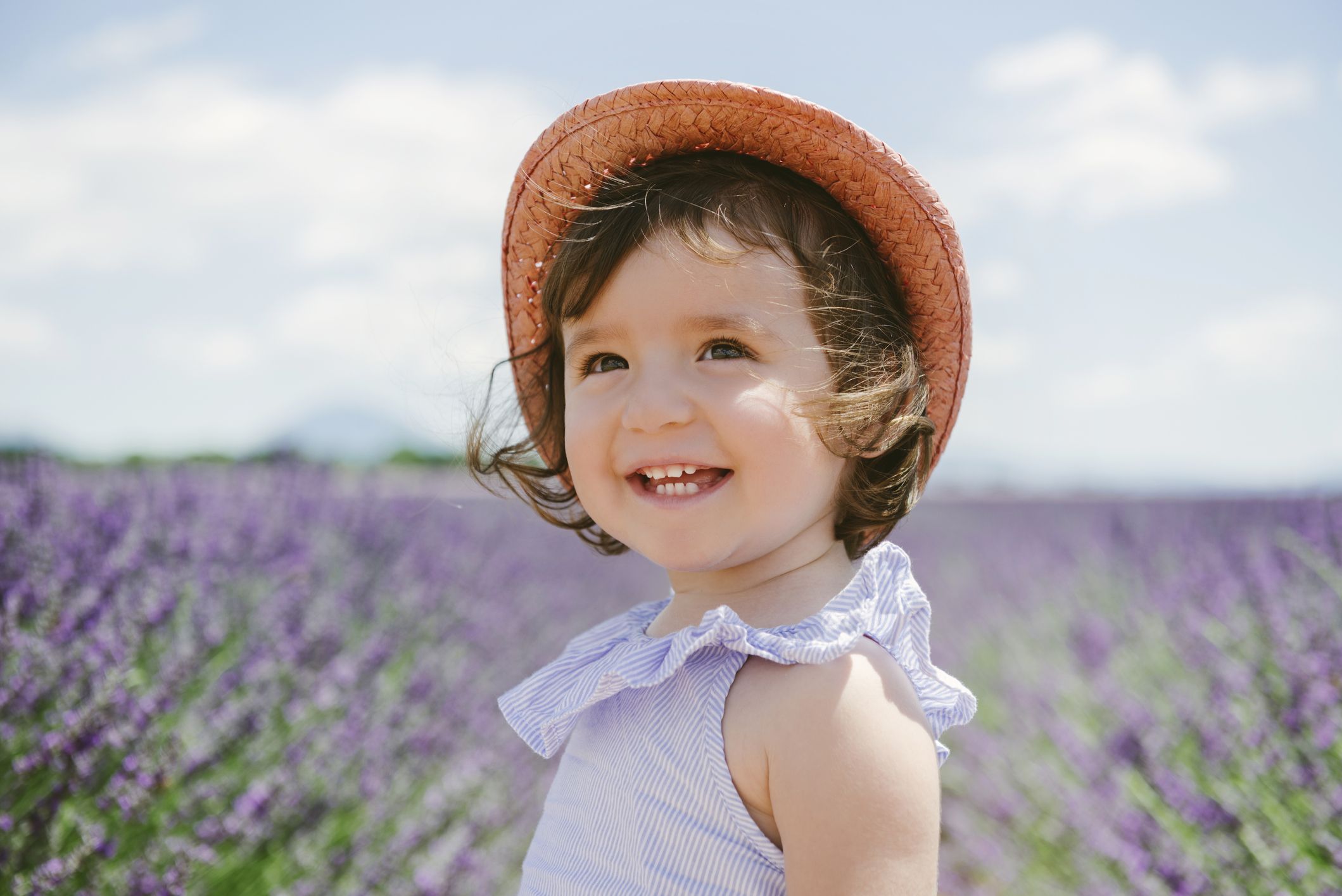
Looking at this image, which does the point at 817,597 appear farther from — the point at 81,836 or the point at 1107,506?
the point at 1107,506

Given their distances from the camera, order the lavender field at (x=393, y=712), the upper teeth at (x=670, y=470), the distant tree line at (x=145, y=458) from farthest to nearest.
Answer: the distant tree line at (x=145, y=458)
the lavender field at (x=393, y=712)
the upper teeth at (x=670, y=470)

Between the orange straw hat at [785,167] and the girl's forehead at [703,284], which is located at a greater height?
the orange straw hat at [785,167]

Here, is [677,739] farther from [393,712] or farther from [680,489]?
[393,712]

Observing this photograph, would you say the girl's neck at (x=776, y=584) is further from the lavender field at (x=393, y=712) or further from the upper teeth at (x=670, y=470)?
the lavender field at (x=393, y=712)

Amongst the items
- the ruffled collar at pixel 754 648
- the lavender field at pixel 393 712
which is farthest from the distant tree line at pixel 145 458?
the ruffled collar at pixel 754 648

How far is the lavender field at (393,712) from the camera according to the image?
205 cm

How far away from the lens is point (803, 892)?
92 cm

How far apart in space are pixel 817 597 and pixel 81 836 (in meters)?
1.40

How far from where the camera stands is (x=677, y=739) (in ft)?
3.49

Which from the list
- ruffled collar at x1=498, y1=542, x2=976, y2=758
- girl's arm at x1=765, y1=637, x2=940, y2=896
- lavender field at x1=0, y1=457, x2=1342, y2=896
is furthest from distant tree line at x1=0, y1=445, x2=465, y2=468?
girl's arm at x1=765, y1=637, x2=940, y2=896

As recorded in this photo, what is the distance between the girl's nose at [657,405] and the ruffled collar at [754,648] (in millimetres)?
194

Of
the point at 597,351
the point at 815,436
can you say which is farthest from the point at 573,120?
the point at 815,436

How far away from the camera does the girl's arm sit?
91 cm

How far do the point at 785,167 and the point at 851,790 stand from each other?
0.71 metres
